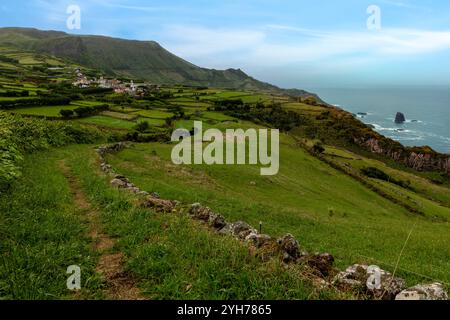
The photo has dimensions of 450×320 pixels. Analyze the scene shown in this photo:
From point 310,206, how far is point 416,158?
12023cm

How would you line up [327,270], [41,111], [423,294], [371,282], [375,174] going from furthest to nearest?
[375,174]
[41,111]
[327,270]
[371,282]
[423,294]

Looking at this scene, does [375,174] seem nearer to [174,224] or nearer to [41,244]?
[174,224]

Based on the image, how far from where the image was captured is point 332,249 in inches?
658

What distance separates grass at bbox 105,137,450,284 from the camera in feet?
57.0

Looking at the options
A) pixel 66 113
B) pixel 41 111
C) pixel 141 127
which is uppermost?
pixel 41 111

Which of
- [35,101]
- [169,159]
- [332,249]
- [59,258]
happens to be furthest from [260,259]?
[35,101]

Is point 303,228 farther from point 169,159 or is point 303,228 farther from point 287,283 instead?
point 169,159

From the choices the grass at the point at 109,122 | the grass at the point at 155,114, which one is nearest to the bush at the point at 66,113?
the grass at the point at 109,122

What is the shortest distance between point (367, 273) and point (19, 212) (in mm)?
13599

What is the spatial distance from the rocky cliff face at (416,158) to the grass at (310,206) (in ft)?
295

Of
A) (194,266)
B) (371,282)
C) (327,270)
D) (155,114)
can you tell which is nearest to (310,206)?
(327,270)

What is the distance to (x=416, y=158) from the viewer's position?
131125mm

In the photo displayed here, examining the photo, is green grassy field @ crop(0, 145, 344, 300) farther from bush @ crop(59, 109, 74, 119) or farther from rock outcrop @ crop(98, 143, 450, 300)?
bush @ crop(59, 109, 74, 119)
